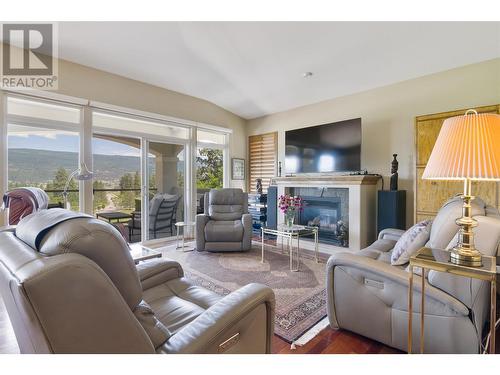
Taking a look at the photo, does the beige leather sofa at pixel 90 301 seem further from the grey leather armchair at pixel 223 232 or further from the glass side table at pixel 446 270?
the grey leather armchair at pixel 223 232

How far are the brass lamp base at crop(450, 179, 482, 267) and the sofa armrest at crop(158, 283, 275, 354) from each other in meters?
0.98

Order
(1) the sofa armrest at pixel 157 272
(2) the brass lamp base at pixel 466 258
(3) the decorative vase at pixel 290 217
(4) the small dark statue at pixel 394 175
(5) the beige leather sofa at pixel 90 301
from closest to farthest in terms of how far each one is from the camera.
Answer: (5) the beige leather sofa at pixel 90 301 → (2) the brass lamp base at pixel 466 258 → (1) the sofa armrest at pixel 157 272 → (3) the decorative vase at pixel 290 217 → (4) the small dark statue at pixel 394 175

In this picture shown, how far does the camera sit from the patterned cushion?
73.5 inches

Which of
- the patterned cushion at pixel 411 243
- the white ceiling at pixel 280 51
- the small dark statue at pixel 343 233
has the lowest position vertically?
the small dark statue at pixel 343 233

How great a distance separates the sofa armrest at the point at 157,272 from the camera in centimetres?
159

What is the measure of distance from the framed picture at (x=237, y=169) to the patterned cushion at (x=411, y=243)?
3.95 metres

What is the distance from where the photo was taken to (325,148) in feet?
13.6

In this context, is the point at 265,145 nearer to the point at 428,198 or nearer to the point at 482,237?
the point at 428,198

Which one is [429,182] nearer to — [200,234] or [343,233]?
[343,233]

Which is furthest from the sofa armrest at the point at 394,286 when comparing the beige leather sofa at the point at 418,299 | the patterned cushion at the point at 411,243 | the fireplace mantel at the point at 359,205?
the fireplace mantel at the point at 359,205

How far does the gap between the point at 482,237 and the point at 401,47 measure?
241 cm

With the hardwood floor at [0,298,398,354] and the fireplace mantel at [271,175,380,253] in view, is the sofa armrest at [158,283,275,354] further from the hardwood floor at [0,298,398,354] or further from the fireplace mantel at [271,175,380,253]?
the fireplace mantel at [271,175,380,253]
